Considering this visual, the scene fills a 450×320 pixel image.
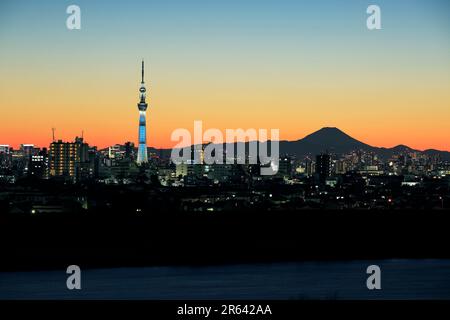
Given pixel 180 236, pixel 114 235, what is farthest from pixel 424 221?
pixel 114 235

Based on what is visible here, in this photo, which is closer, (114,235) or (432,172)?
(114,235)

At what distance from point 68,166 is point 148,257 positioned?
2316 inches

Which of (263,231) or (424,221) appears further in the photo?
(424,221)

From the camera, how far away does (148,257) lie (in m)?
27.1

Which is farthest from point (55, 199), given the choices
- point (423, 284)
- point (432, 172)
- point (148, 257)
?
point (432, 172)

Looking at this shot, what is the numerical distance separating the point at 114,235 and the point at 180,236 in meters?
2.20

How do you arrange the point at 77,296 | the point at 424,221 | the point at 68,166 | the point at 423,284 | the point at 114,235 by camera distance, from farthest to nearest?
the point at 68,166, the point at 424,221, the point at 114,235, the point at 423,284, the point at 77,296

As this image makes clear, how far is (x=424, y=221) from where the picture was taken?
116ft
